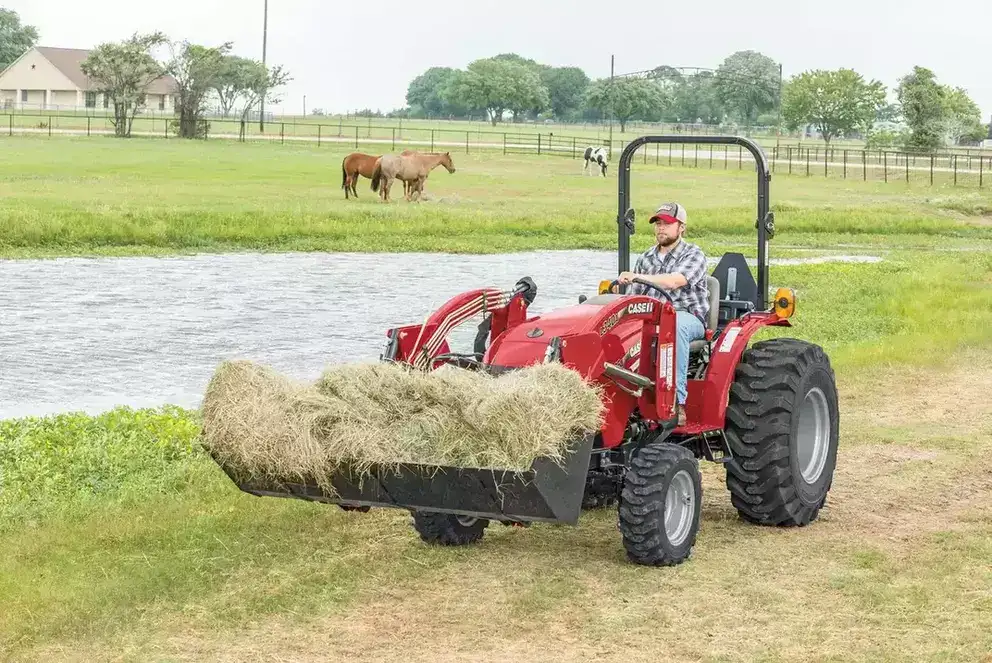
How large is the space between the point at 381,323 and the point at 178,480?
32.6 ft

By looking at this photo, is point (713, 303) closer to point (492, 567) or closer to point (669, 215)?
point (669, 215)

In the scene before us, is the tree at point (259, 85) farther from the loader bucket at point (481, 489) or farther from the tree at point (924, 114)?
the loader bucket at point (481, 489)

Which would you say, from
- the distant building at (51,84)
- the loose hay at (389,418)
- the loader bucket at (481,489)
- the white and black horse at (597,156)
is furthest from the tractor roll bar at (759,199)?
the distant building at (51,84)

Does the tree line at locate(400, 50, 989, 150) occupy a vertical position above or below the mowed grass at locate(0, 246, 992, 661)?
above

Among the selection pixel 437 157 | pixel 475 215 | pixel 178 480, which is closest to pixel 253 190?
pixel 437 157

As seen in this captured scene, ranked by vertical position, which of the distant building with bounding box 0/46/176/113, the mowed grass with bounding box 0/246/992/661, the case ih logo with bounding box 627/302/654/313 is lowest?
the mowed grass with bounding box 0/246/992/661

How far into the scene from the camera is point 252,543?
9133mm

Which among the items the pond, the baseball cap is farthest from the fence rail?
the baseball cap

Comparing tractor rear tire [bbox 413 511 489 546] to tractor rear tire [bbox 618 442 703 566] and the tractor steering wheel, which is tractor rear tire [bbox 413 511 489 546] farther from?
the tractor steering wheel

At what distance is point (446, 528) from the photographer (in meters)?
9.20

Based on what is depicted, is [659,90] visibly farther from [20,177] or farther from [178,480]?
[178,480]

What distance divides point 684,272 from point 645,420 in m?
1.05

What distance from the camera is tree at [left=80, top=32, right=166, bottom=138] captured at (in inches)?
3354

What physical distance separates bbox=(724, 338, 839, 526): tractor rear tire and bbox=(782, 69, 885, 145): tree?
143m
